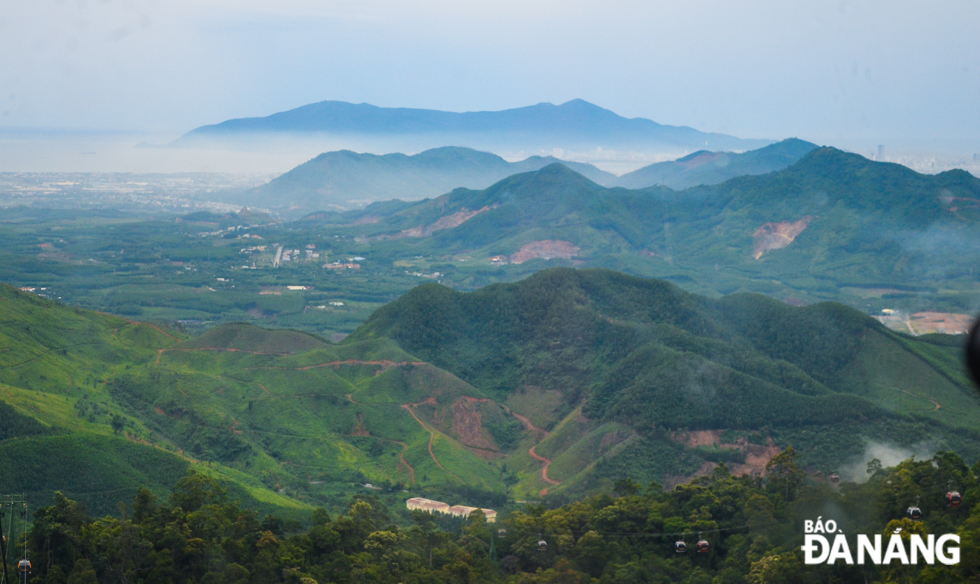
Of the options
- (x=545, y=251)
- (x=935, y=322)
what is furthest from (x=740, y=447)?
(x=545, y=251)

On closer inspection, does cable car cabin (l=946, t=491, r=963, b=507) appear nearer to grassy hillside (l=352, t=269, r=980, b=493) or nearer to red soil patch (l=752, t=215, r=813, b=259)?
grassy hillside (l=352, t=269, r=980, b=493)

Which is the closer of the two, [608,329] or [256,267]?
[608,329]

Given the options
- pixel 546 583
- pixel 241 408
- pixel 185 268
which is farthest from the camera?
pixel 185 268

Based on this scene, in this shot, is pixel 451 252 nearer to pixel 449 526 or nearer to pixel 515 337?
pixel 515 337

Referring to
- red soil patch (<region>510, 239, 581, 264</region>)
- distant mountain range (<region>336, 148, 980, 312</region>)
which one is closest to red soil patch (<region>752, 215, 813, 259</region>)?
distant mountain range (<region>336, 148, 980, 312</region>)

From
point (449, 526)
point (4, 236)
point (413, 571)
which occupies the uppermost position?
point (4, 236)

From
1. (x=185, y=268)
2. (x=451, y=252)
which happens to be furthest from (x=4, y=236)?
(x=451, y=252)

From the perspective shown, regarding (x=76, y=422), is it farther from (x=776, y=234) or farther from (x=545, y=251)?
(x=776, y=234)
